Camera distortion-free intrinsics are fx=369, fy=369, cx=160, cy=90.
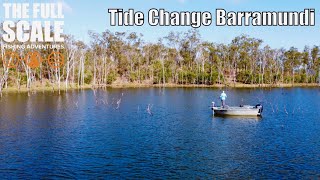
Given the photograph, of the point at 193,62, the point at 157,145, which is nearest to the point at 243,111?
the point at 157,145

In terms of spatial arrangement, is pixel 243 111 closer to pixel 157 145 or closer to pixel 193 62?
pixel 157 145

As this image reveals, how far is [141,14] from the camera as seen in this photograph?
5144 centimetres

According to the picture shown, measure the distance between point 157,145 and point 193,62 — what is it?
10302cm

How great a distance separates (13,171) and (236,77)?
108 meters

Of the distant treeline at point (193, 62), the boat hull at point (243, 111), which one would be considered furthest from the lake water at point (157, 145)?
the distant treeline at point (193, 62)

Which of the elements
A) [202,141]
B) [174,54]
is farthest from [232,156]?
[174,54]

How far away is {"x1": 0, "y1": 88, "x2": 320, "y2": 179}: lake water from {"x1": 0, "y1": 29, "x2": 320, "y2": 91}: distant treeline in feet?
232

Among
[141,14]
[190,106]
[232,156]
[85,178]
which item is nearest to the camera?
[85,178]

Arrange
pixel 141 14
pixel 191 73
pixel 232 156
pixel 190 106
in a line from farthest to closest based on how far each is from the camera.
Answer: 1. pixel 191 73
2. pixel 190 106
3. pixel 141 14
4. pixel 232 156

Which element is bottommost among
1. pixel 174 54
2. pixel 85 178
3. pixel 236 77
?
pixel 85 178

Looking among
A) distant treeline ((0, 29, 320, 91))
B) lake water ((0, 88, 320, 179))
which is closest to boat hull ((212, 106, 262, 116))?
lake water ((0, 88, 320, 179))

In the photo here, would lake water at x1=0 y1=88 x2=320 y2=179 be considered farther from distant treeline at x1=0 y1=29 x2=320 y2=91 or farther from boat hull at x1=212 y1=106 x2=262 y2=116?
distant treeline at x1=0 y1=29 x2=320 y2=91

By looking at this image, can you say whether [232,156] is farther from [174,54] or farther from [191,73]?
[174,54]

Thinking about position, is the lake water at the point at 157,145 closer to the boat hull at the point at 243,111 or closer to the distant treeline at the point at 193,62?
the boat hull at the point at 243,111
